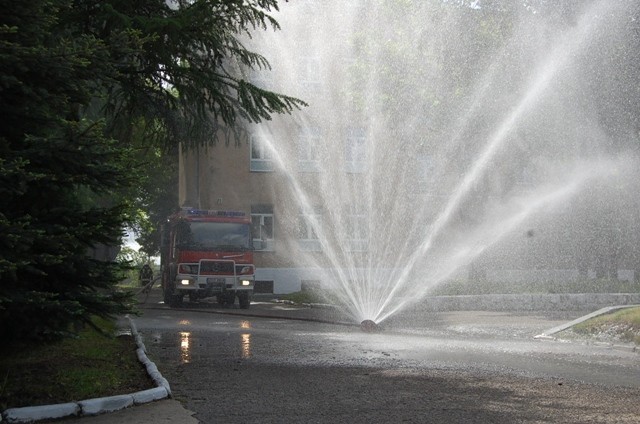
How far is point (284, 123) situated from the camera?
3975cm

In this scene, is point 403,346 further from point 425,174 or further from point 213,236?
point 425,174

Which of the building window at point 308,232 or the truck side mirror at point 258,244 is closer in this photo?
the truck side mirror at point 258,244

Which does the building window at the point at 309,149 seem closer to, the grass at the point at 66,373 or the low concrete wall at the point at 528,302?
the low concrete wall at the point at 528,302

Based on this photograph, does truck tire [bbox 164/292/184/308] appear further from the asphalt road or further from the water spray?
the water spray

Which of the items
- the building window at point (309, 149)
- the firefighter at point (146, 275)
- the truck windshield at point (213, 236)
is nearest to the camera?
the truck windshield at point (213, 236)

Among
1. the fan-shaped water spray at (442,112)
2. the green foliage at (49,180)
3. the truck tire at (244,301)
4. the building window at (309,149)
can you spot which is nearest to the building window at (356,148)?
the fan-shaped water spray at (442,112)

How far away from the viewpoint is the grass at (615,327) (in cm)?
1560

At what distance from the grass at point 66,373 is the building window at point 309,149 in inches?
974

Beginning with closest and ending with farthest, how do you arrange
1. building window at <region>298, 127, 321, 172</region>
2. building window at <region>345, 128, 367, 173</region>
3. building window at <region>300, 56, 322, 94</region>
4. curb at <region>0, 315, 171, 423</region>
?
curb at <region>0, 315, 171, 423</region>, building window at <region>300, 56, 322, 94</region>, building window at <region>345, 128, 367, 173</region>, building window at <region>298, 127, 321, 172</region>

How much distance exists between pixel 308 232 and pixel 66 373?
108 ft

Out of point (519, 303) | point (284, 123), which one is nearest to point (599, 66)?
point (519, 303)

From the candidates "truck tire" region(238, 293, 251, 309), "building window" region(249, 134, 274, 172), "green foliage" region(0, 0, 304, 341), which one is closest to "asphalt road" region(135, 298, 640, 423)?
"green foliage" region(0, 0, 304, 341)

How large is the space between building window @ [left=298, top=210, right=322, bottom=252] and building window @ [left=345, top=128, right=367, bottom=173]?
17.4ft

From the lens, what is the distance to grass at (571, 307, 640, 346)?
1560cm
